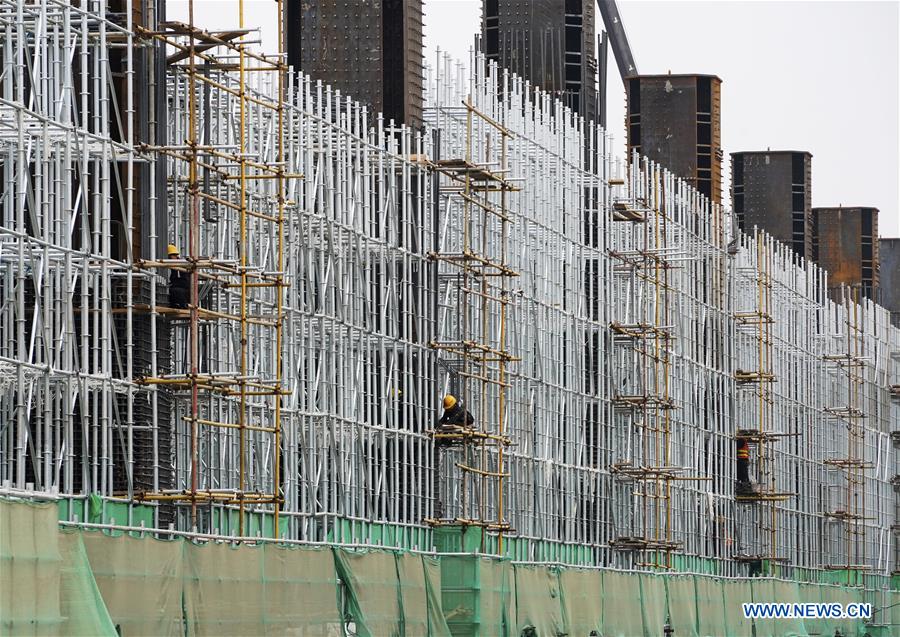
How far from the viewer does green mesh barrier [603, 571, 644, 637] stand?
1778 inches

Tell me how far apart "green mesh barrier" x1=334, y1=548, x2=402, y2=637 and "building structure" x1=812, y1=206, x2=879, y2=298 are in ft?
182

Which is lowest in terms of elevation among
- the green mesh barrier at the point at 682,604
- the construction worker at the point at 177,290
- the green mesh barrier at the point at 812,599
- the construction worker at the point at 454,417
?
the green mesh barrier at the point at 812,599

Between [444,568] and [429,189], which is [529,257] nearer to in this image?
[429,189]

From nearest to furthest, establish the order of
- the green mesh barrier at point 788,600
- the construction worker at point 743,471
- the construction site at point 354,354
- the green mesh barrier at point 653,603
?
the construction site at point 354,354 < the green mesh barrier at point 653,603 < the green mesh barrier at point 788,600 < the construction worker at point 743,471

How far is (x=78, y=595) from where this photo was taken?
22250 millimetres

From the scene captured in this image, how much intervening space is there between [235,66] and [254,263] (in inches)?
135

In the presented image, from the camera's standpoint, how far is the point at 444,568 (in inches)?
1502

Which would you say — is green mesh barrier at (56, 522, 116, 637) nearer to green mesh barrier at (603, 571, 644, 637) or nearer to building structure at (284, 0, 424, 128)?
building structure at (284, 0, 424, 128)

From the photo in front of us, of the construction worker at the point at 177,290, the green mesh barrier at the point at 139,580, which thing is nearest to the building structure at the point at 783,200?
the construction worker at the point at 177,290

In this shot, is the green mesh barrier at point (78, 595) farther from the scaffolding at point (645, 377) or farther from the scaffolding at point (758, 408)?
the scaffolding at point (758, 408)

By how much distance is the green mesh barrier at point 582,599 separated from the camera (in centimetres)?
4256

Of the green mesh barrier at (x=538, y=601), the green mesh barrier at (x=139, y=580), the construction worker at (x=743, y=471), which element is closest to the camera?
the green mesh barrier at (x=139, y=580)

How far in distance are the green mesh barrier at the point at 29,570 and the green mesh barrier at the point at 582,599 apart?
21937 mm

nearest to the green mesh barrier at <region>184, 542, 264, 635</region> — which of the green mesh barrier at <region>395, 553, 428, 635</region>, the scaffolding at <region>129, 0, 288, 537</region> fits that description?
the scaffolding at <region>129, 0, 288, 537</region>
